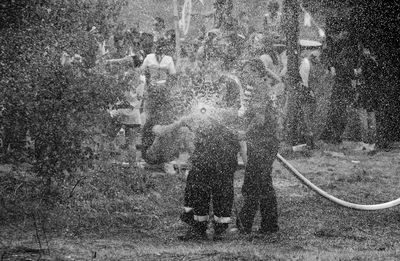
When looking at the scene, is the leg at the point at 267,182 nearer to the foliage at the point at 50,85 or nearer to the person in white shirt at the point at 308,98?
the foliage at the point at 50,85

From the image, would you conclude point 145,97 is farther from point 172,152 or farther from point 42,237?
point 42,237

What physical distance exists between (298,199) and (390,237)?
5.49 ft

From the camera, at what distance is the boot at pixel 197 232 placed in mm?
6465

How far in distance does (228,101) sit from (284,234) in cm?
165

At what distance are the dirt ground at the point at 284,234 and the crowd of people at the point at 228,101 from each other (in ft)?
1.17

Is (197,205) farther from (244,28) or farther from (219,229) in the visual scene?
(244,28)

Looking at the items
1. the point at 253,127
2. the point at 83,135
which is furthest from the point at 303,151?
the point at 83,135

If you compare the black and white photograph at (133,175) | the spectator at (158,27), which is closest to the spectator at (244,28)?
the spectator at (158,27)

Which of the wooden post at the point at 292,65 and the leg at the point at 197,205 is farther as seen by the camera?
the wooden post at the point at 292,65

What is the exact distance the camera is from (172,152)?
9336 millimetres

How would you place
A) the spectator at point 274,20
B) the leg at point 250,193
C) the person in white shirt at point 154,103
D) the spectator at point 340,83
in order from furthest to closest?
the spectator at point 274,20 < the spectator at point 340,83 < the person in white shirt at point 154,103 < the leg at point 250,193

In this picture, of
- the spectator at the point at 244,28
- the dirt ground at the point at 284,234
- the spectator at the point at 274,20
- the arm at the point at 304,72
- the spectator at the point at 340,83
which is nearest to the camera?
the dirt ground at the point at 284,234

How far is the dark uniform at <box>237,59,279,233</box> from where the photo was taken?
21.6ft

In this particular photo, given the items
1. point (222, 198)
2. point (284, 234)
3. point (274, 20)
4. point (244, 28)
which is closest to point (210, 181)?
point (222, 198)
